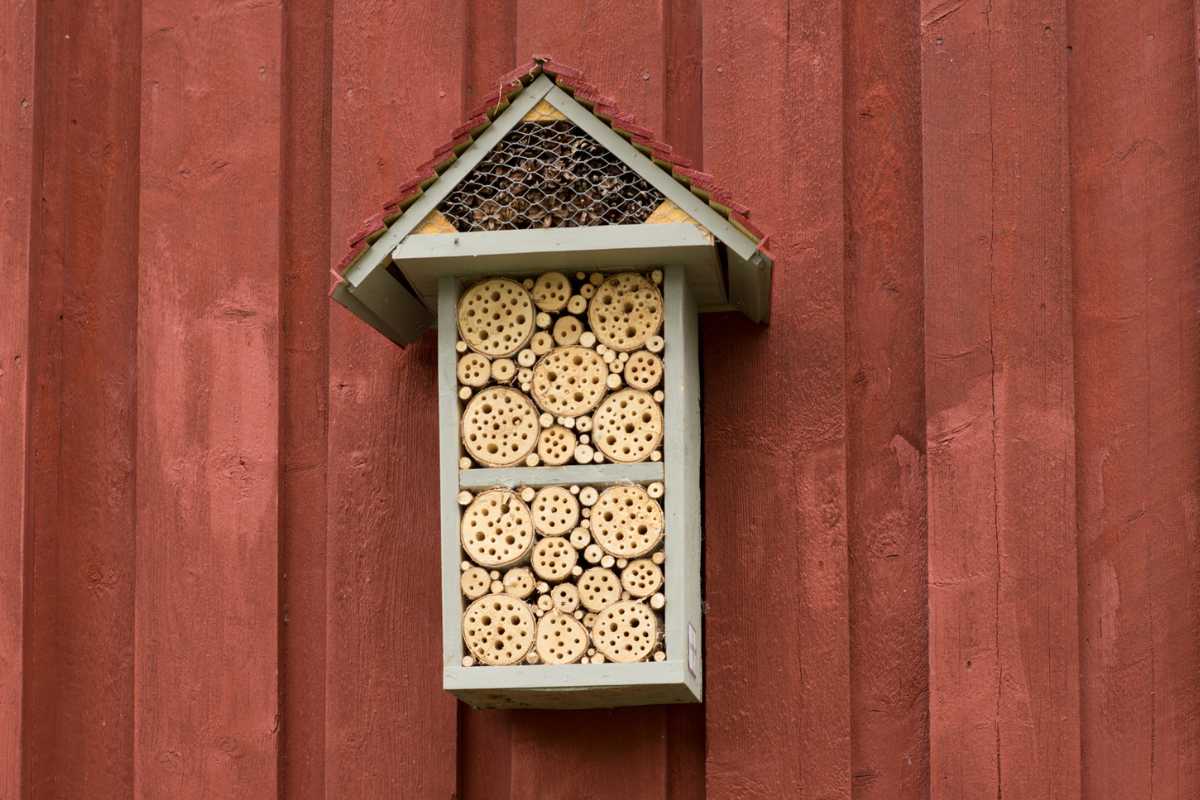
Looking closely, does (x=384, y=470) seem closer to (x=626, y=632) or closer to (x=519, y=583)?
(x=519, y=583)

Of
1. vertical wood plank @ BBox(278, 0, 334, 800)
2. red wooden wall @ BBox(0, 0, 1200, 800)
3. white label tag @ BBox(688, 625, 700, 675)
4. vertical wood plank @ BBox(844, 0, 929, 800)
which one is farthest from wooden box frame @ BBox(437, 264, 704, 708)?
vertical wood plank @ BBox(278, 0, 334, 800)

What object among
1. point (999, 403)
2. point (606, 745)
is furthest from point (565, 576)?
point (999, 403)

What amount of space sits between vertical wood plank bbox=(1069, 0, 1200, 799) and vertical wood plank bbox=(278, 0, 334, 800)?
164 cm

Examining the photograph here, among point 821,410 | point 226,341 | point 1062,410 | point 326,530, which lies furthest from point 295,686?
point 1062,410

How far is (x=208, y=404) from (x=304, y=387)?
0.22 metres

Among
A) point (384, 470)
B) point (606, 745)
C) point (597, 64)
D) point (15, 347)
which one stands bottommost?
point (606, 745)

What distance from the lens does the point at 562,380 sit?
504 centimetres

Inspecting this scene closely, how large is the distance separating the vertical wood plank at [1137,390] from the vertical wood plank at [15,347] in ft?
7.49

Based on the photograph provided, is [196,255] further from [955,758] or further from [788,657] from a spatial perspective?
[955,758]

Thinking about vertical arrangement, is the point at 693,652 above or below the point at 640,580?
below

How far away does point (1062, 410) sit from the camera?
17.3ft

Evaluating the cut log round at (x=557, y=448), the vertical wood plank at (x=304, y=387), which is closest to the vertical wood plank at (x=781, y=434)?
the cut log round at (x=557, y=448)

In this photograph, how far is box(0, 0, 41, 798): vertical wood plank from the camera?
5465 millimetres

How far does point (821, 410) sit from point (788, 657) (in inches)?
21.0
